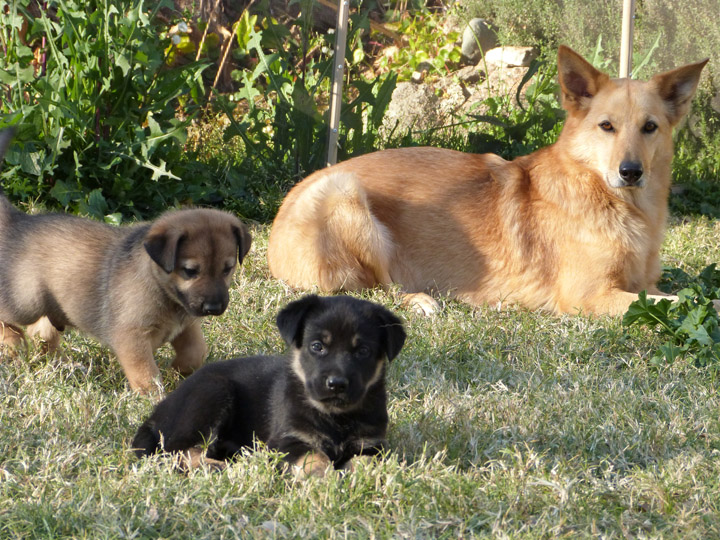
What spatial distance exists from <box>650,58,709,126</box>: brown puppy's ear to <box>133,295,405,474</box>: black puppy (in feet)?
9.96

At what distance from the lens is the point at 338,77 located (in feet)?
24.2

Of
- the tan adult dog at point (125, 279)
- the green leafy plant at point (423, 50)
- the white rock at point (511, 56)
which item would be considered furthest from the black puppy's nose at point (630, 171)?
the green leafy plant at point (423, 50)

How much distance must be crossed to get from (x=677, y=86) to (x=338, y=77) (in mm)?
2889

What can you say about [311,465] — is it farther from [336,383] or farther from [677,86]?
[677,86]

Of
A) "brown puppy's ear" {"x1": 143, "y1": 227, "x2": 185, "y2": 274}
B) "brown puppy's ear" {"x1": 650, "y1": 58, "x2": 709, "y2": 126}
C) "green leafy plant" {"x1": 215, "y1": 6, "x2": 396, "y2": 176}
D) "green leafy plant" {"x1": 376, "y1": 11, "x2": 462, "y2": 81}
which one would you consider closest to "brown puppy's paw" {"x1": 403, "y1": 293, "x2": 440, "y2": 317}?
"brown puppy's ear" {"x1": 650, "y1": 58, "x2": 709, "y2": 126}

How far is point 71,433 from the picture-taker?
3537 millimetres

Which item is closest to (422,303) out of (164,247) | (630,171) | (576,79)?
(630,171)

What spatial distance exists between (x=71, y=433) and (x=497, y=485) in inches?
66.1

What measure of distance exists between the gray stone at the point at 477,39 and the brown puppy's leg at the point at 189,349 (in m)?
6.39

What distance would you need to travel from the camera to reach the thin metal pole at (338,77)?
7.25 metres

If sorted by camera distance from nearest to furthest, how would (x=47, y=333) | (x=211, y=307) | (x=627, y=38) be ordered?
(x=211, y=307) → (x=47, y=333) → (x=627, y=38)

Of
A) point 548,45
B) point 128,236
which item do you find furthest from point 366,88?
point 128,236

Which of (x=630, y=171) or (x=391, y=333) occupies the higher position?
(x=630, y=171)

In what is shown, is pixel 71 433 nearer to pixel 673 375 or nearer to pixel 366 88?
pixel 673 375
